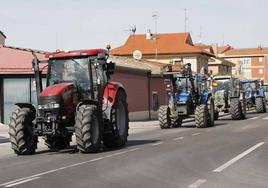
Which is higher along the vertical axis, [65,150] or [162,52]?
[162,52]

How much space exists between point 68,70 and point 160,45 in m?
70.4

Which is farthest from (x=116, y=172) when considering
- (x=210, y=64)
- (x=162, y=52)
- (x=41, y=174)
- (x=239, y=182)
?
(x=210, y=64)

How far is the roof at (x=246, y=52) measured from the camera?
148 m

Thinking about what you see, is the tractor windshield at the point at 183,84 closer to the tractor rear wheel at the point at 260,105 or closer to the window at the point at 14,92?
the window at the point at 14,92

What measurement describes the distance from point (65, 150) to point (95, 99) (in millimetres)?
1972

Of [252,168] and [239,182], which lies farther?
[252,168]

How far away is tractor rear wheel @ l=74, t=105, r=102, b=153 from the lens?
15.3 meters

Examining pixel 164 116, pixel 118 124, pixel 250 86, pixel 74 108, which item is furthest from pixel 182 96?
pixel 250 86

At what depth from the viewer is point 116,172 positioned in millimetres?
11844

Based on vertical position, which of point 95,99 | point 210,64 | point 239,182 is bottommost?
point 239,182

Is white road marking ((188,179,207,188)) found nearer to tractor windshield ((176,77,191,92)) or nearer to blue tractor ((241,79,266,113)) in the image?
tractor windshield ((176,77,191,92))

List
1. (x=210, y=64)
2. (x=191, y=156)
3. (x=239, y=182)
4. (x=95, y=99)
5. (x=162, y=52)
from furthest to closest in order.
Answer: (x=210, y=64) < (x=162, y=52) < (x=95, y=99) < (x=191, y=156) < (x=239, y=182)

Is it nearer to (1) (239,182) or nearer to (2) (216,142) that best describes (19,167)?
(1) (239,182)

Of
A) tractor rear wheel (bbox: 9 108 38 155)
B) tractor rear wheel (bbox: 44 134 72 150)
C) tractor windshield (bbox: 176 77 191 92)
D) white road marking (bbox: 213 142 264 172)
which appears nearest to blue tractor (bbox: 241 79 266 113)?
tractor windshield (bbox: 176 77 191 92)
